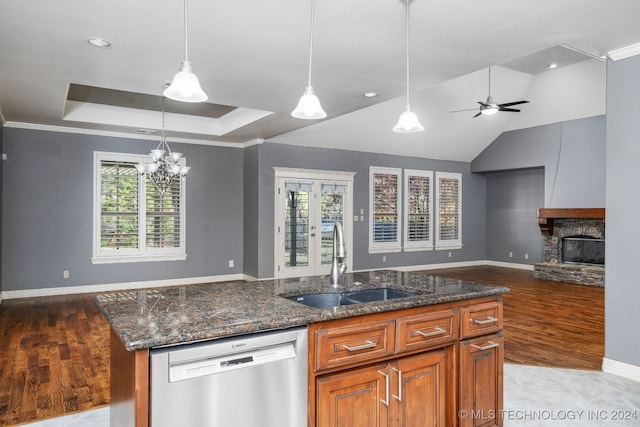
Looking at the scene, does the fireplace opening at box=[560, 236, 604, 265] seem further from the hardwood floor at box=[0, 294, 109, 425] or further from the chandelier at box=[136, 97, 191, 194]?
the hardwood floor at box=[0, 294, 109, 425]

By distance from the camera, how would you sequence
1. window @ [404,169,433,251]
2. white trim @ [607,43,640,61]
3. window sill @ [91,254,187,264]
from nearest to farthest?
white trim @ [607,43,640,61], window sill @ [91,254,187,264], window @ [404,169,433,251]

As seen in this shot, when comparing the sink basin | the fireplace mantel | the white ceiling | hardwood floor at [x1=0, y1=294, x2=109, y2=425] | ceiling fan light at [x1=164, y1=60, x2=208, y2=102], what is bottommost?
hardwood floor at [x1=0, y1=294, x2=109, y2=425]

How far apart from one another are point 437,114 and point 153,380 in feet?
25.0

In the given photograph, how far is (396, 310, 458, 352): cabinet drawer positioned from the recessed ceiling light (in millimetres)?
2909

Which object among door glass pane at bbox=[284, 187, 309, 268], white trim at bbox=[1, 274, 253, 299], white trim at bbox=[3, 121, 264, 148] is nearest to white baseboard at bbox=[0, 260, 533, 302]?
white trim at bbox=[1, 274, 253, 299]

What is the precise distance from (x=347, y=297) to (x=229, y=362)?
3.35 ft

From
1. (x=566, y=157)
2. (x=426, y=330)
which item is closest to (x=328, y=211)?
(x=566, y=157)

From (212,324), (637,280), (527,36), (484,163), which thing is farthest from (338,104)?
(484,163)

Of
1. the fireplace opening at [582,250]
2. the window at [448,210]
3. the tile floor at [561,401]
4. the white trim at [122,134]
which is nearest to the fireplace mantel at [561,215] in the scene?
the fireplace opening at [582,250]

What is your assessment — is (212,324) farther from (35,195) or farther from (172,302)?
(35,195)

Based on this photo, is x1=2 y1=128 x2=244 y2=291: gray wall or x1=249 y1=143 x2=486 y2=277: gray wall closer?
x1=2 y1=128 x2=244 y2=291: gray wall

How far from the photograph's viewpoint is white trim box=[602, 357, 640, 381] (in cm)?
340

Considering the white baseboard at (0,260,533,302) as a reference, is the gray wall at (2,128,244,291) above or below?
above

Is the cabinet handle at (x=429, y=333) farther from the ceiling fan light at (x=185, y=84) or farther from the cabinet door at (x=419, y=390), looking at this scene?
the ceiling fan light at (x=185, y=84)
